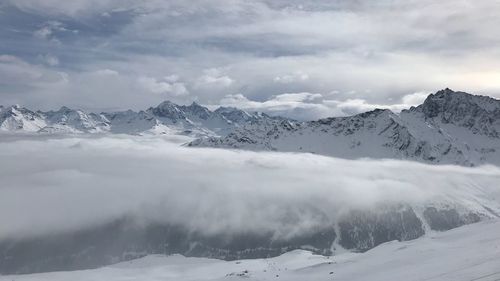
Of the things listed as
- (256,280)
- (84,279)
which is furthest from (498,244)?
(84,279)

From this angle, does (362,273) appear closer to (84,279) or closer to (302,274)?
(302,274)

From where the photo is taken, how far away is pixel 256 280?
64.6 m

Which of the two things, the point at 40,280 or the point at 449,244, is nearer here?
the point at 449,244

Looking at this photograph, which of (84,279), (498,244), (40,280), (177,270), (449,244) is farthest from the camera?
(177,270)

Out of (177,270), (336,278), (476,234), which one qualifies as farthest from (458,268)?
(177,270)

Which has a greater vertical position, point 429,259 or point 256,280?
point 429,259

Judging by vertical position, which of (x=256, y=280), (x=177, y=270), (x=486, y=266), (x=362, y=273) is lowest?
(x=177, y=270)

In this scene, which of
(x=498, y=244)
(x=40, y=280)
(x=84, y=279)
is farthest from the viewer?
(x=40, y=280)

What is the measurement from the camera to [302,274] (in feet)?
207

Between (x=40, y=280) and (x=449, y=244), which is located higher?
(x=449, y=244)

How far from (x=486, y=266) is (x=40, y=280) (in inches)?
4597

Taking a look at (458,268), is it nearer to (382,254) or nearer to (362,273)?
(362,273)

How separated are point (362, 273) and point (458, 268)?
37.2 ft

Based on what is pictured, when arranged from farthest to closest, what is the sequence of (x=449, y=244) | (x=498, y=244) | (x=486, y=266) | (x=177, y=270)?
(x=177, y=270) < (x=449, y=244) < (x=498, y=244) < (x=486, y=266)
